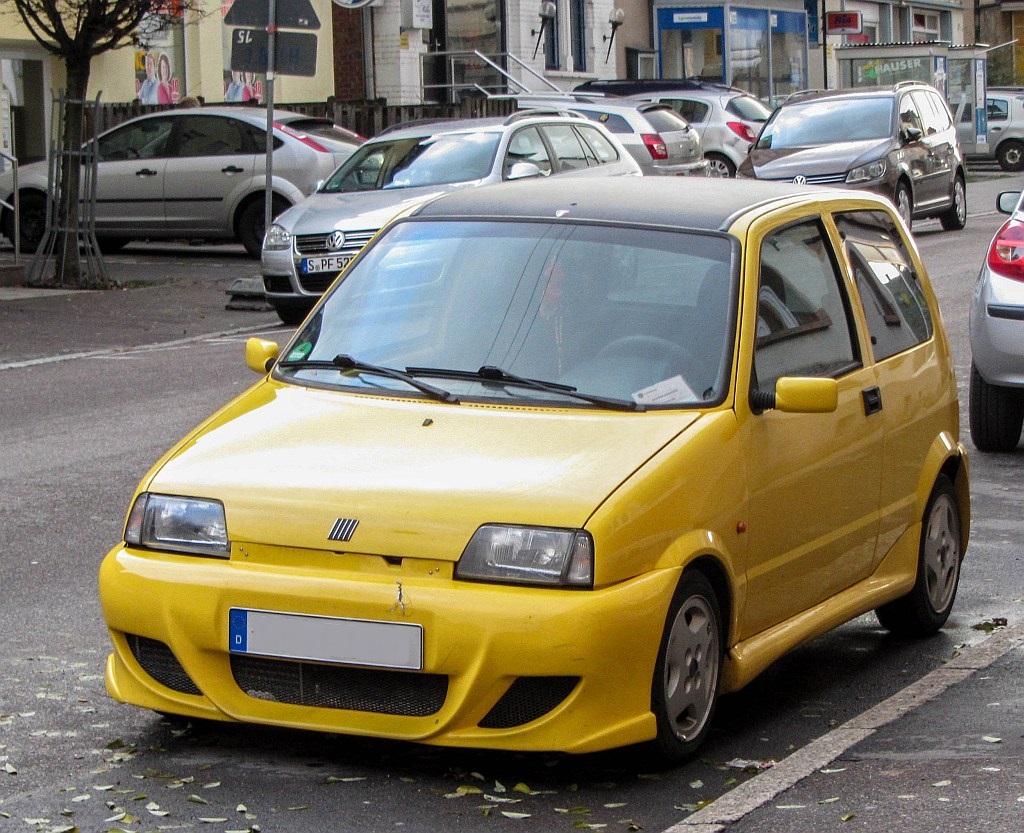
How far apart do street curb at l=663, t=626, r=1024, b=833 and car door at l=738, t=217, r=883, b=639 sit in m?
0.36

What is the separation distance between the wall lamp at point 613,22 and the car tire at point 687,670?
128 feet

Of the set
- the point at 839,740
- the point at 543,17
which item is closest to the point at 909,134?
the point at 543,17

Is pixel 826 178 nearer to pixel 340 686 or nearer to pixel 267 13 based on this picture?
pixel 267 13

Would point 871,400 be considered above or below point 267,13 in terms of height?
below

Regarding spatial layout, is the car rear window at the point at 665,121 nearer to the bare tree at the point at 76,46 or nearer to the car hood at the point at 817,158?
the car hood at the point at 817,158

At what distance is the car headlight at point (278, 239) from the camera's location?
16734 mm

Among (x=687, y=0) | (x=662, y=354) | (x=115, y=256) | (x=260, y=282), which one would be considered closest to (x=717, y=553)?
(x=662, y=354)

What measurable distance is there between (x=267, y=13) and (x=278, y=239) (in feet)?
8.85

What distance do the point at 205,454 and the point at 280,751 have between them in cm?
78

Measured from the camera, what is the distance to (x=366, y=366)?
566 centimetres

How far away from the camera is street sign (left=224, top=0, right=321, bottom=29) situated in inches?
719

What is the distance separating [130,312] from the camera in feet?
57.4

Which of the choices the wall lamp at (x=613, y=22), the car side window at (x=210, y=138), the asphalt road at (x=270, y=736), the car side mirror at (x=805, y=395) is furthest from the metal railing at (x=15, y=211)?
the wall lamp at (x=613, y=22)

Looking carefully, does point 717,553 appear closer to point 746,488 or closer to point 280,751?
point 746,488
